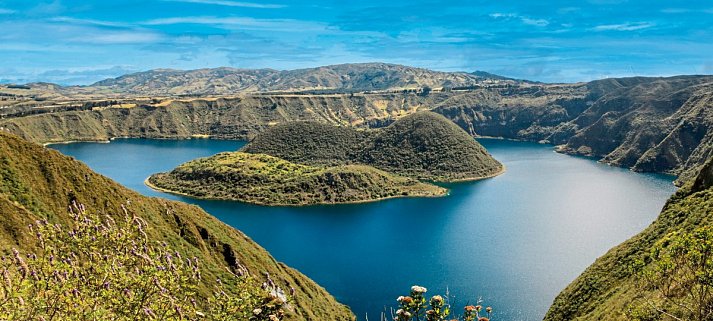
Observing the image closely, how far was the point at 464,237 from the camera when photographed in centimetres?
11650

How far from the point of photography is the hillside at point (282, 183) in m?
158

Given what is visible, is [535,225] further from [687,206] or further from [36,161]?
[36,161]

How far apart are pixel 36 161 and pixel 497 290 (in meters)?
66.3

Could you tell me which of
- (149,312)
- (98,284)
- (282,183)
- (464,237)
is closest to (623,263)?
(464,237)

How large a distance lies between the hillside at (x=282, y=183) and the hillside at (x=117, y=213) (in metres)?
77.1

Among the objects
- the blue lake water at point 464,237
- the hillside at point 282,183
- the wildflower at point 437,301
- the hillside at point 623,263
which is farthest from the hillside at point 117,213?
the hillside at point 282,183

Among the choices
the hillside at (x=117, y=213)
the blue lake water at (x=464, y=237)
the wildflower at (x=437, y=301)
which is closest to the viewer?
the wildflower at (x=437, y=301)

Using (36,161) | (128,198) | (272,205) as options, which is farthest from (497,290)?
(272,205)

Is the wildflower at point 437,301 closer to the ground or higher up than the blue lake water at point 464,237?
higher up

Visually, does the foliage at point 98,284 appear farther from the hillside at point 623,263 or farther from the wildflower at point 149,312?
the hillside at point 623,263

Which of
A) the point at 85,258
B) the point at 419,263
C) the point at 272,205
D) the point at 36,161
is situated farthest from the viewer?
the point at 272,205

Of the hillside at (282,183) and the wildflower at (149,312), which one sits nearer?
the wildflower at (149,312)

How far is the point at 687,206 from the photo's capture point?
64188 mm

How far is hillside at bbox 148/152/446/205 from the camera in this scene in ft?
Result: 518
